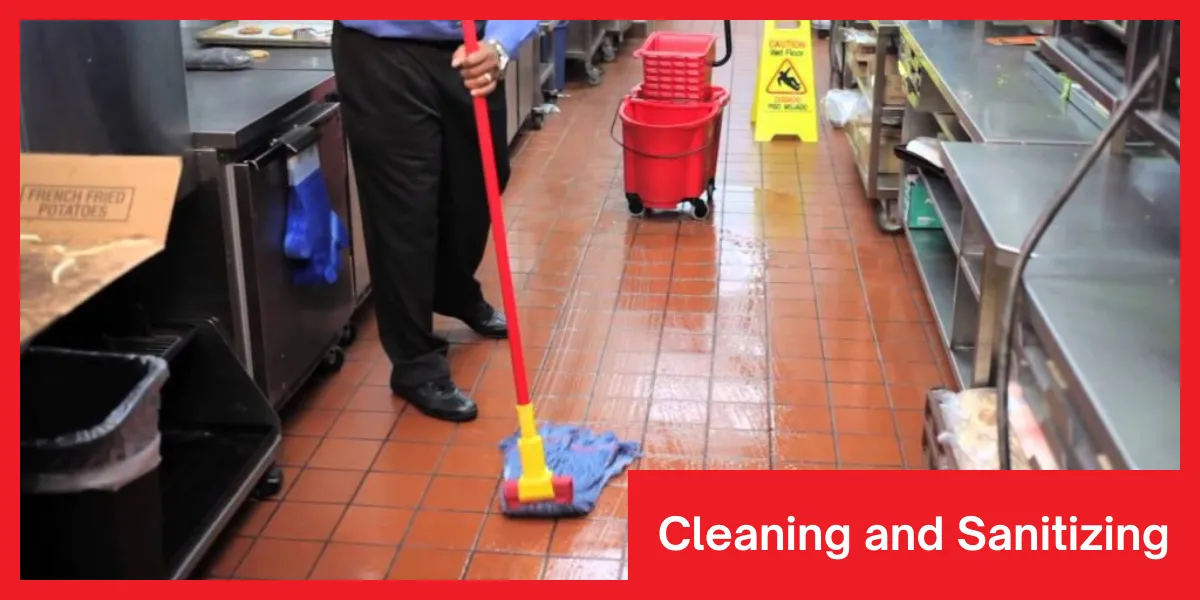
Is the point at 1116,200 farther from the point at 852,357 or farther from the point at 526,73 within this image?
the point at 526,73

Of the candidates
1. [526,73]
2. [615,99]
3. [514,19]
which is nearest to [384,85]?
[514,19]

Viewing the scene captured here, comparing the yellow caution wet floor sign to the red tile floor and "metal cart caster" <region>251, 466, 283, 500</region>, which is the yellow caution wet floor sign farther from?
"metal cart caster" <region>251, 466, 283, 500</region>

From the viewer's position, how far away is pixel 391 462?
115 inches

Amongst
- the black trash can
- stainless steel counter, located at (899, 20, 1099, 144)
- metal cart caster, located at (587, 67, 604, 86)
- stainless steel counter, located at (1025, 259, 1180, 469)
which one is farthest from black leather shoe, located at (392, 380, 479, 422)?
metal cart caster, located at (587, 67, 604, 86)

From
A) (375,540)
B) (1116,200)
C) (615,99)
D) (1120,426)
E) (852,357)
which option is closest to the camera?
(1120,426)

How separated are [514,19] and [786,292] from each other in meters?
1.54

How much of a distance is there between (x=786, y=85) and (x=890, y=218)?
1709 mm

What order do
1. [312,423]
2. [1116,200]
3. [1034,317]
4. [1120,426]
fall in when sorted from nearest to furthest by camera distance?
[1120,426] < [1034,317] < [1116,200] < [312,423]

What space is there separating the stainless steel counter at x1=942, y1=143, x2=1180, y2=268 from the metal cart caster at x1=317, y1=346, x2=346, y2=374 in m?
1.83

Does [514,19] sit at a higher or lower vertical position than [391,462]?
higher

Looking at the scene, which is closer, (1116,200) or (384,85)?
(1116,200)

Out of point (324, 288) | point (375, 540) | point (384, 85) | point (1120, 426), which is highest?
point (384, 85)

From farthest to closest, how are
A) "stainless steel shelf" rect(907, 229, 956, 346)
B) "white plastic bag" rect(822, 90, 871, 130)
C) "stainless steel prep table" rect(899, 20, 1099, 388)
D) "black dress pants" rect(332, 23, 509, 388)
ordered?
"white plastic bag" rect(822, 90, 871, 130) < "stainless steel shelf" rect(907, 229, 956, 346) < "black dress pants" rect(332, 23, 509, 388) < "stainless steel prep table" rect(899, 20, 1099, 388)

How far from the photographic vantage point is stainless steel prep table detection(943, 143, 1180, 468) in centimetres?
149
